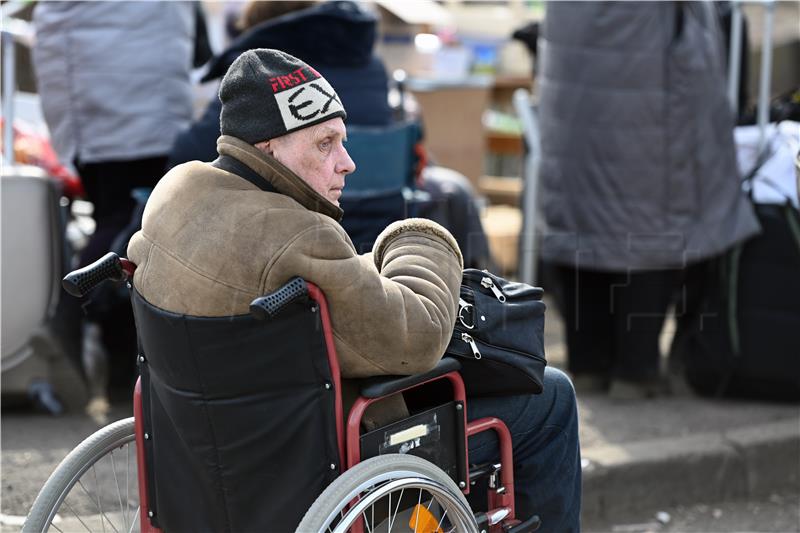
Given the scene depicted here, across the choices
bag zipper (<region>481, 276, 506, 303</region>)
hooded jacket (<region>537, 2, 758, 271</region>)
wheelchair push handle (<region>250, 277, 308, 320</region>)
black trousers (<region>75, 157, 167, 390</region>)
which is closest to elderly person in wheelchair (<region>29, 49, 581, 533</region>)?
wheelchair push handle (<region>250, 277, 308, 320</region>)

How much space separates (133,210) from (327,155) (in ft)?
7.24

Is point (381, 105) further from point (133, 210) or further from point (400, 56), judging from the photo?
point (400, 56)

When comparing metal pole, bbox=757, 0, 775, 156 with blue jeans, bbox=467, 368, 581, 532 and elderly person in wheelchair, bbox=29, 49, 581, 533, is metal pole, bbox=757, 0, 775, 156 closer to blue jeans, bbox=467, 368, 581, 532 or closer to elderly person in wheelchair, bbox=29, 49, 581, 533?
blue jeans, bbox=467, 368, 581, 532

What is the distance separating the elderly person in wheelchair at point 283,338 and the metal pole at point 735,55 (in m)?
2.74

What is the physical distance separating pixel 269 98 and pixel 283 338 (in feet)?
1.58

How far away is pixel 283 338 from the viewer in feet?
6.87

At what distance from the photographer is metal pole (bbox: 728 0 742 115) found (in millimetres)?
4559

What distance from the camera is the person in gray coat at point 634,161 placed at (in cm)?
422

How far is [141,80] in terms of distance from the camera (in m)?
4.22

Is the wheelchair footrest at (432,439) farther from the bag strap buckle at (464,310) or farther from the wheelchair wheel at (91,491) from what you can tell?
the wheelchair wheel at (91,491)

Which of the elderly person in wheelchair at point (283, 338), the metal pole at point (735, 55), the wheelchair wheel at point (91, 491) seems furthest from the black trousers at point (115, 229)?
the metal pole at point (735, 55)

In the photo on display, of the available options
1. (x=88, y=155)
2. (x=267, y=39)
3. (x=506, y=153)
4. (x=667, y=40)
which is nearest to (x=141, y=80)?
(x=88, y=155)

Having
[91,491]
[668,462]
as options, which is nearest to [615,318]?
[668,462]

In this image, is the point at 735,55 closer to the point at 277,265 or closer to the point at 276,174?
the point at 276,174
